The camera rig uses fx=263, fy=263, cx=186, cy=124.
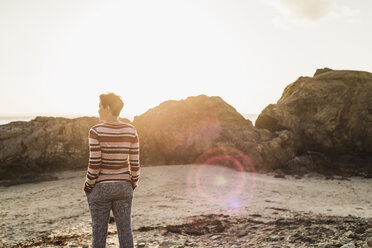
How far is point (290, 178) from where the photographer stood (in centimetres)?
1467

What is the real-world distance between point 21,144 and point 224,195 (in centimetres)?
1215

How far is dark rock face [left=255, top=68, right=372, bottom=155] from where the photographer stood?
1892 cm

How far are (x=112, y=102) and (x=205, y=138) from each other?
45.5 feet

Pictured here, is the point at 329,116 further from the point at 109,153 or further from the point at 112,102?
the point at 109,153

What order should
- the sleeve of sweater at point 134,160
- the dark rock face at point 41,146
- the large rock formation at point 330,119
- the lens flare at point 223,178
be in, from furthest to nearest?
the large rock formation at point 330,119 → the dark rock face at point 41,146 → the lens flare at point 223,178 → the sleeve of sweater at point 134,160

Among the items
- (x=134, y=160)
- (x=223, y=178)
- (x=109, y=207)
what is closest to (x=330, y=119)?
(x=223, y=178)

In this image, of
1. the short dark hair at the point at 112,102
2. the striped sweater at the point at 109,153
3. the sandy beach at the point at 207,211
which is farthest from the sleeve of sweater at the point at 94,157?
the sandy beach at the point at 207,211

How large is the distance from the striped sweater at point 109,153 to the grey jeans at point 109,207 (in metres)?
0.10

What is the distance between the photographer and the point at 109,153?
145 inches

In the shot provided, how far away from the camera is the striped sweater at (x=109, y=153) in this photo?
11.8 ft

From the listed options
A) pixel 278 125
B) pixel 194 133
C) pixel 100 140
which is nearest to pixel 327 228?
pixel 100 140

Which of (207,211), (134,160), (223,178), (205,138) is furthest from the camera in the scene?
(205,138)

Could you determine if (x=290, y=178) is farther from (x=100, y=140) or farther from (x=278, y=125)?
(x=100, y=140)

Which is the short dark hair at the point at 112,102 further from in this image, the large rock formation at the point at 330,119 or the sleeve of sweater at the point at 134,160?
the large rock formation at the point at 330,119
